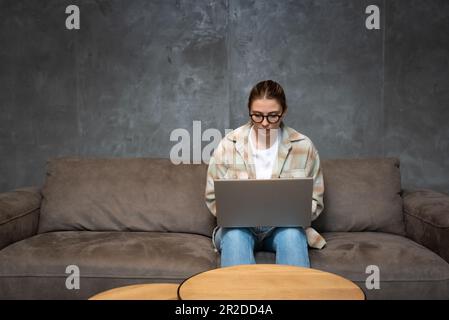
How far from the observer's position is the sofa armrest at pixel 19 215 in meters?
2.11

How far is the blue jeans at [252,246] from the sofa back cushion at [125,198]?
0.50 meters

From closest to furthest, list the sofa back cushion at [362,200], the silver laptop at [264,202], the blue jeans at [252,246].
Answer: the silver laptop at [264,202]
the blue jeans at [252,246]
the sofa back cushion at [362,200]

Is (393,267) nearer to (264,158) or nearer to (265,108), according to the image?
→ (264,158)

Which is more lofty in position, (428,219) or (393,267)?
(428,219)

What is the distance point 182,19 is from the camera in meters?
2.84

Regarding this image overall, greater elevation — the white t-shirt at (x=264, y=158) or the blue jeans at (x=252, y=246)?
the white t-shirt at (x=264, y=158)

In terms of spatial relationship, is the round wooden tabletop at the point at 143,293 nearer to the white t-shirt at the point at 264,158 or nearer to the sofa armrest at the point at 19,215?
the white t-shirt at the point at 264,158

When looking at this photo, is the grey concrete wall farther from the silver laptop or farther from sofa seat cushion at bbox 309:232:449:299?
the silver laptop

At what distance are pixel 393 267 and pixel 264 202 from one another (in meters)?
0.64

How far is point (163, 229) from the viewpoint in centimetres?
236

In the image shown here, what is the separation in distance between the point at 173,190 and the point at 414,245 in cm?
120

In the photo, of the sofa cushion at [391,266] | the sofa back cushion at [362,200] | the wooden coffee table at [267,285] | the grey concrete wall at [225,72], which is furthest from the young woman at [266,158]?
the grey concrete wall at [225,72]

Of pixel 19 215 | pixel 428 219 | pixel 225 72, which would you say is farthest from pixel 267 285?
pixel 225 72

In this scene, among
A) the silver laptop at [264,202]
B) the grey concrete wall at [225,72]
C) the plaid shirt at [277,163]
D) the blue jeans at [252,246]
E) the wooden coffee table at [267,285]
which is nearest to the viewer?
the wooden coffee table at [267,285]
